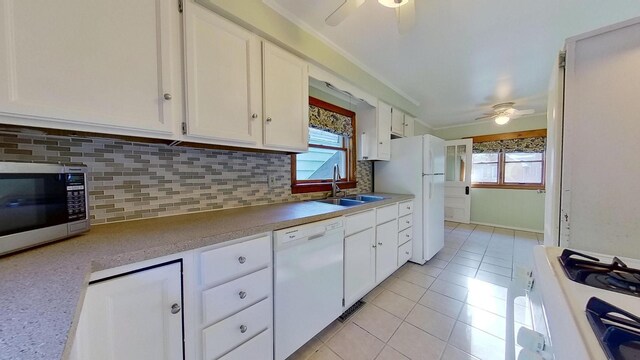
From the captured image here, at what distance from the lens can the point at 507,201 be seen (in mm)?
4379

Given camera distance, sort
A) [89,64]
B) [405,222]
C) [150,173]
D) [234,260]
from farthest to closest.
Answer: [405,222]
[150,173]
[234,260]
[89,64]

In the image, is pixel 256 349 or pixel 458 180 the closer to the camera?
pixel 256 349

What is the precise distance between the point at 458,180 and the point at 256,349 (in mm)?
5106

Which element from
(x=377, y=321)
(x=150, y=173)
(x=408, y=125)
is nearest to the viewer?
(x=150, y=173)

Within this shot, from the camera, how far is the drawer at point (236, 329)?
93 cm

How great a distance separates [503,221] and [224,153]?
5.49 metres

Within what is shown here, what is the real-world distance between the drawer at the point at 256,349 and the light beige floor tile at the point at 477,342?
125 cm

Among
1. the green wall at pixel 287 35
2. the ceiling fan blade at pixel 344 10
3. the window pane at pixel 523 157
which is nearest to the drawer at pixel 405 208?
the green wall at pixel 287 35

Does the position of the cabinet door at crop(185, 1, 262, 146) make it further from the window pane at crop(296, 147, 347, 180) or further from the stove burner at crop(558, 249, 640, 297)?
the stove burner at crop(558, 249, 640, 297)

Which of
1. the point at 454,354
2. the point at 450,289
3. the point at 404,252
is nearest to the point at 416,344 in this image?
the point at 454,354

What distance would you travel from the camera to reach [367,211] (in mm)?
1880

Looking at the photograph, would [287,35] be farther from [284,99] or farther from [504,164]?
[504,164]

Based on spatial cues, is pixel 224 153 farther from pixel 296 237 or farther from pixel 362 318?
pixel 362 318

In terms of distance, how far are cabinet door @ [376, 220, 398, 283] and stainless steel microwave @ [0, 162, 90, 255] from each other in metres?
1.98
